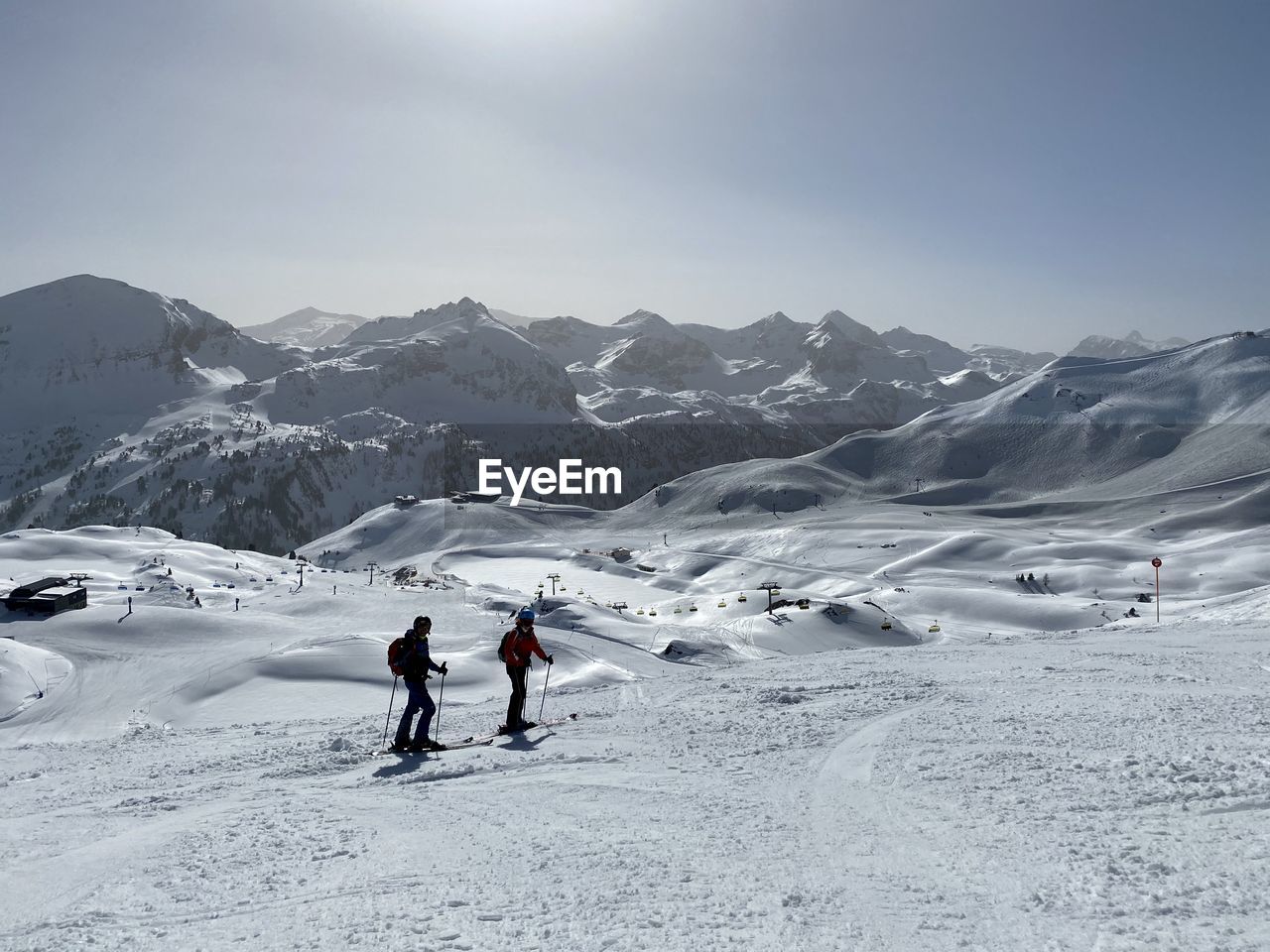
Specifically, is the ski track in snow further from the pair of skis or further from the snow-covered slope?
the pair of skis

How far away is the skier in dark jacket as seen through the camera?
43.5ft

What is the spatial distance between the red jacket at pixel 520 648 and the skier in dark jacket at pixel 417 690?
1.32 metres

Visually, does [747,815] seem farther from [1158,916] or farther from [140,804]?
[140,804]

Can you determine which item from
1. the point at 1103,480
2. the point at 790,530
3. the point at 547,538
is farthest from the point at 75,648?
the point at 1103,480

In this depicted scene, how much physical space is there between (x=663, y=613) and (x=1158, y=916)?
238 feet

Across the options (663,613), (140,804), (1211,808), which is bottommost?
(663,613)

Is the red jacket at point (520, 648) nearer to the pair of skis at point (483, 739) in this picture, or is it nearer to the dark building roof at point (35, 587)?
the pair of skis at point (483, 739)

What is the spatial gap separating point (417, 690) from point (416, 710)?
32cm

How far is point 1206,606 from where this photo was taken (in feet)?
152

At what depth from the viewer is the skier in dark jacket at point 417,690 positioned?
522 inches

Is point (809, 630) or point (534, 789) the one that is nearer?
point (534, 789)

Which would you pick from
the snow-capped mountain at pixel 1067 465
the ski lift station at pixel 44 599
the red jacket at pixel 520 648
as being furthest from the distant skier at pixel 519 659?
the snow-capped mountain at pixel 1067 465

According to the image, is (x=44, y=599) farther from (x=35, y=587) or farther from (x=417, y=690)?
(x=417, y=690)

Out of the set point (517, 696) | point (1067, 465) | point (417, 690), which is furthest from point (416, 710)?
point (1067, 465)
